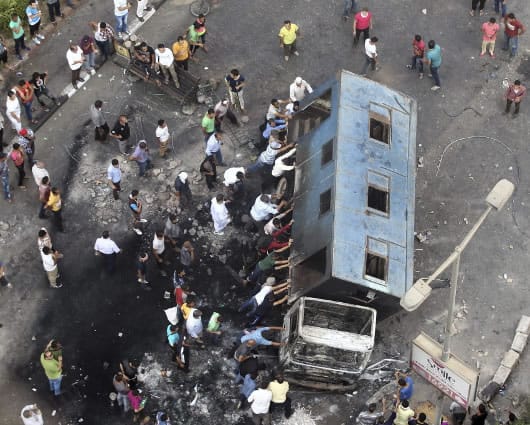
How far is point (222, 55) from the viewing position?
85.7 ft

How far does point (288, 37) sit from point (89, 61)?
5.08m

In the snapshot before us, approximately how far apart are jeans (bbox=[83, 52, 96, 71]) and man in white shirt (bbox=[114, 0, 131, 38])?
3.39 ft

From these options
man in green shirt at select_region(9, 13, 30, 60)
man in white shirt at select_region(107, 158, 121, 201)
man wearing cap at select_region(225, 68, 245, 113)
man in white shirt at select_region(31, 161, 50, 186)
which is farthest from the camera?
man in green shirt at select_region(9, 13, 30, 60)

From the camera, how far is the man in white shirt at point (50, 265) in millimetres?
21000

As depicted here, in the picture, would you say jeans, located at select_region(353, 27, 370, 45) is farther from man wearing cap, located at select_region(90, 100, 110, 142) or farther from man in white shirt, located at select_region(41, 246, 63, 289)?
man in white shirt, located at select_region(41, 246, 63, 289)

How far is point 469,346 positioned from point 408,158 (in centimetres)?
428

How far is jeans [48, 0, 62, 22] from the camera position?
2611 cm

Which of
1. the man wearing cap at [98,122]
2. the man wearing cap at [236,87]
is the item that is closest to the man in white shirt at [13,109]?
the man wearing cap at [98,122]

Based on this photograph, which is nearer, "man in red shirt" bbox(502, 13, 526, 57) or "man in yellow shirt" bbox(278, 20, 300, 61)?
"man in yellow shirt" bbox(278, 20, 300, 61)

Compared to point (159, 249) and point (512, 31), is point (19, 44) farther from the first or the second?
point (512, 31)

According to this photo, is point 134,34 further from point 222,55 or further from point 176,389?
point 176,389

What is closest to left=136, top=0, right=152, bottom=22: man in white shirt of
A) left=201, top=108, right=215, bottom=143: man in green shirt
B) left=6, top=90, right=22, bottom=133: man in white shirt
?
left=201, top=108, right=215, bottom=143: man in green shirt

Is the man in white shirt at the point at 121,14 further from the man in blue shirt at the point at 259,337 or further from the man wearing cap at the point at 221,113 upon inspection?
the man in blue shirt at the point at 259,337

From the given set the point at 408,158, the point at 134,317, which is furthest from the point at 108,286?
the point at 408,158
